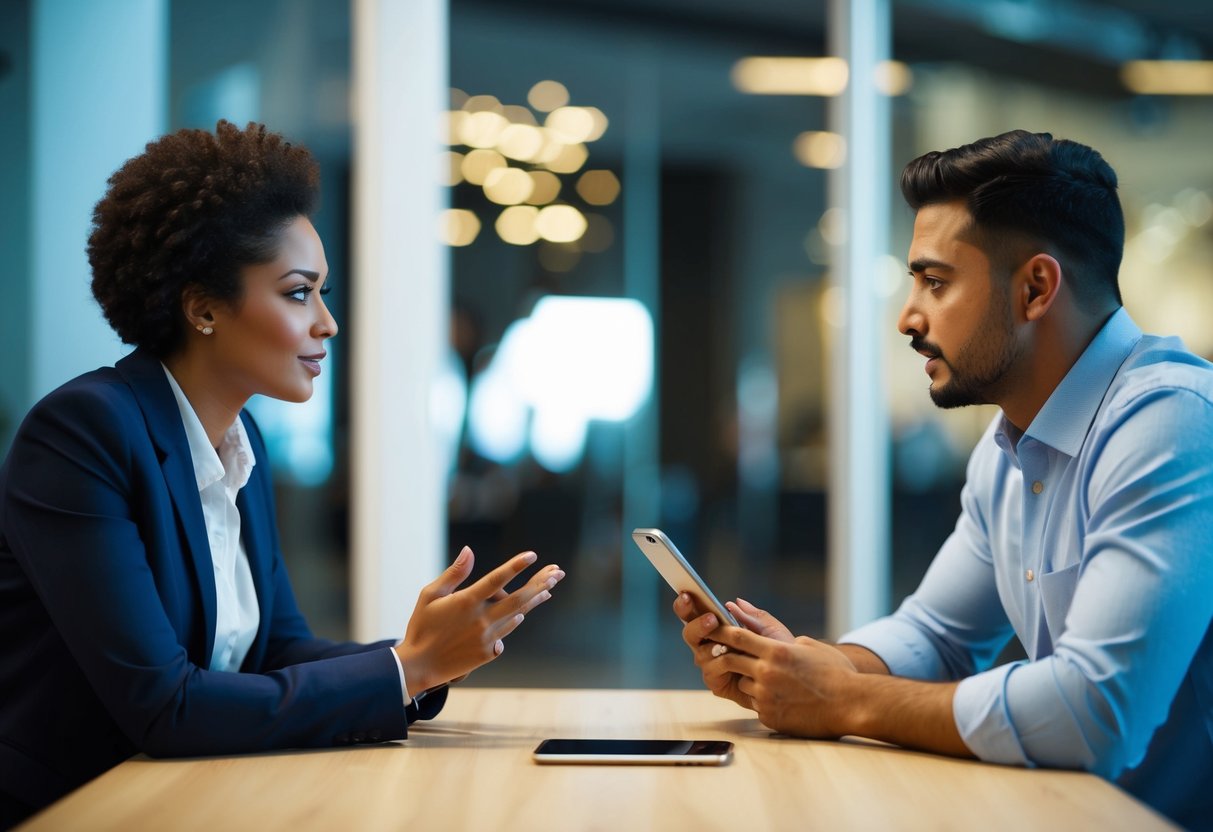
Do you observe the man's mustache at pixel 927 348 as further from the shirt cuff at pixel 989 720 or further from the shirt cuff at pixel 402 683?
the shirt cuff at pixel 402 683

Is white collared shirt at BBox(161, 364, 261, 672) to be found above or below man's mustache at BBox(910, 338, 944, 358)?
below

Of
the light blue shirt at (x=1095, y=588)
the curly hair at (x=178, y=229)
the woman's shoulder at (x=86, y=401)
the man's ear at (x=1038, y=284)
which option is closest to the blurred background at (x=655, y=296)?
the light blue shirt at (x=1095, y=588)

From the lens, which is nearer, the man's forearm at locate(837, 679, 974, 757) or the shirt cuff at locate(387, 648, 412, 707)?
the man's forearm at locate(837, 679, 974, 757)

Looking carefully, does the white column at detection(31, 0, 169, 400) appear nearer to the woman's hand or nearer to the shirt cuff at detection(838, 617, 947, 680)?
the woman's hand

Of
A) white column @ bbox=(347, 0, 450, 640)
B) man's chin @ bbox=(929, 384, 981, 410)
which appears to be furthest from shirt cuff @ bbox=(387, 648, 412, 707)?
white column @ bbox=(347, 0, 450, 640)

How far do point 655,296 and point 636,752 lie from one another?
3550 mm

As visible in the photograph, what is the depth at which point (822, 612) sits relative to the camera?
5105 millimetres

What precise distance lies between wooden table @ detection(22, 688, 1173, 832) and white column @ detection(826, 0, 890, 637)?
2391 millimetres

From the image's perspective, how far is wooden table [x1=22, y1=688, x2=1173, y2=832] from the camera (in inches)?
48.1

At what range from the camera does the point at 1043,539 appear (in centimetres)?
176

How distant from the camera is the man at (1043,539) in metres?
1.45

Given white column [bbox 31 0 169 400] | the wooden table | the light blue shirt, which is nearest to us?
the wooden table

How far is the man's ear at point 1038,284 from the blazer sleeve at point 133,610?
3.67ft

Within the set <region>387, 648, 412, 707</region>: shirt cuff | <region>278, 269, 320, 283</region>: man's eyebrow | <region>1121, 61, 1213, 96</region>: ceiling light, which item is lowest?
<region>387, 648, 412, 707</region>: shirt cuff
